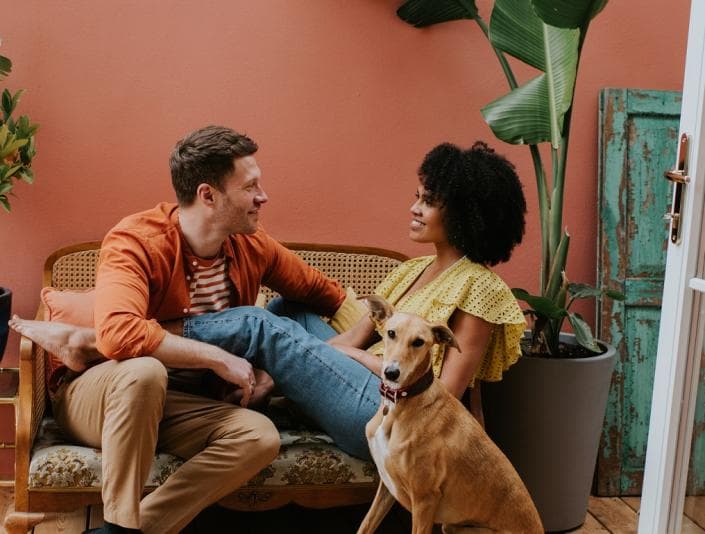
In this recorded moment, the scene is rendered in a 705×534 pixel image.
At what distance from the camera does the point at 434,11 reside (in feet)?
8.85

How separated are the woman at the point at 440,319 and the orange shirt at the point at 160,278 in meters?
0.15

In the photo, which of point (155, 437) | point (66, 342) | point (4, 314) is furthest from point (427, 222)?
point (4, 314)

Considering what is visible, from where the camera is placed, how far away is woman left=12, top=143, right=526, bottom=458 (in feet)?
6.62

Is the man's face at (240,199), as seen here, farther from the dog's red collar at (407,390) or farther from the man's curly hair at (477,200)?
the dog's red collar at (407,390)

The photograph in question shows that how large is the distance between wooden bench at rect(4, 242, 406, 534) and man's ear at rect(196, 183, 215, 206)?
57 centimetres

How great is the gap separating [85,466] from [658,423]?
1.43m

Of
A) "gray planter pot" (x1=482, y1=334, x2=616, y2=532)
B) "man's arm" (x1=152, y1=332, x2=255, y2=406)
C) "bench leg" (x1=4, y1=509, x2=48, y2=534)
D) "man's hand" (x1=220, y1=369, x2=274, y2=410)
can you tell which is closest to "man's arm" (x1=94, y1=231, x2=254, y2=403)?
"man's arm" (x1=152, y1=332, x2=255, y2=406)

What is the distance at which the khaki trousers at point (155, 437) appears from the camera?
6.11 ft

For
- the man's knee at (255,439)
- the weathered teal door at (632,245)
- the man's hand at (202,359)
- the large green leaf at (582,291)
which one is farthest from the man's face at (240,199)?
the weathered teal door at (632,245)

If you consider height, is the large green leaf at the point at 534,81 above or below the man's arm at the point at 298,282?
above

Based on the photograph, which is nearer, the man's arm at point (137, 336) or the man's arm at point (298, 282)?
the man's arm at point (137, 336)

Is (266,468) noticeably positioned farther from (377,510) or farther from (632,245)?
(632,245)

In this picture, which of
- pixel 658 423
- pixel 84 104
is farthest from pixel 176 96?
pixel 658 423

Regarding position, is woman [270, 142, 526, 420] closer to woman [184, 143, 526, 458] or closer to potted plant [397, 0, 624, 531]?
woman [184, 143, 526, 458]
